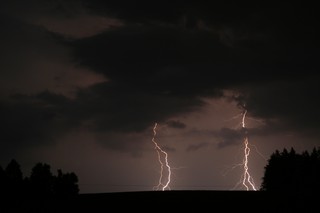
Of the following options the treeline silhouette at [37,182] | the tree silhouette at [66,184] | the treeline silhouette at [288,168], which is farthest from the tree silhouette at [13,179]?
the treeline silhouette at [288,168]

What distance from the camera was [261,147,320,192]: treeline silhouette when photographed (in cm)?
5988

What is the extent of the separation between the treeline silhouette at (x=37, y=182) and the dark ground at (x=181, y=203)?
53.5ft

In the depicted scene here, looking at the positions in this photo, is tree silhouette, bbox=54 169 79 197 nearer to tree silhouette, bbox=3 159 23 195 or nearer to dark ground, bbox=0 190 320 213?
tree silhouette, bbox=3 159 23 195

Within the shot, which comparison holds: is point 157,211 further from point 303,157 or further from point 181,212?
point 303,157

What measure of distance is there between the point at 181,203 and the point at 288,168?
2832 cm

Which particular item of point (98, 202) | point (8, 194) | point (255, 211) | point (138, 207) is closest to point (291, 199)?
point (255, 211)

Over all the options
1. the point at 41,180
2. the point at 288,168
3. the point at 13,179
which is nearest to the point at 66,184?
the point at 41,180

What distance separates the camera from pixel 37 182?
67.7 metres

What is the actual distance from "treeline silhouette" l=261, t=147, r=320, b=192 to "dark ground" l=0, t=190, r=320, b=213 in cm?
1304

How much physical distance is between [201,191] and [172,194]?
349 centimetres

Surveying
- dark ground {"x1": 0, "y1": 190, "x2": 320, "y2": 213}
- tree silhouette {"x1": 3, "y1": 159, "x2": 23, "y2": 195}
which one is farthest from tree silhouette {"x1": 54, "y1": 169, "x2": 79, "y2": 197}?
dark ground {"x1": 0, "y1": 190, "x2": 320, "y2": 213}

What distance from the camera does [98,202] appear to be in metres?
44.0

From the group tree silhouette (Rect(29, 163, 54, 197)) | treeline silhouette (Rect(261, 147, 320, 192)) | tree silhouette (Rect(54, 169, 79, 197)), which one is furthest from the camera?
tree silhouette (Rect(54, 169, 79, 197))

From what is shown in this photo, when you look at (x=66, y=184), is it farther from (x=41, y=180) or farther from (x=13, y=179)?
(x=13, y=179)
